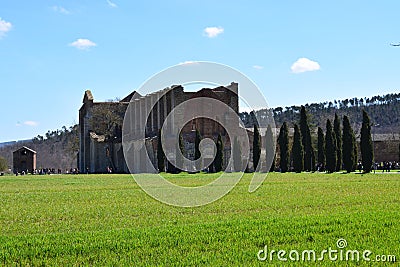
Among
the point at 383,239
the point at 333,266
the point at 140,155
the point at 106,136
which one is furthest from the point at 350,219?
the point at 106,136

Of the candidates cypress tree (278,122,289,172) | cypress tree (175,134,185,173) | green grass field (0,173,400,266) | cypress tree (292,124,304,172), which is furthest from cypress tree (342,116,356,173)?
green grass field (0,173,400,266)

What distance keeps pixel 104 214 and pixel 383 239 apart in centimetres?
862

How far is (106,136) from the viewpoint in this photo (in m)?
81.2

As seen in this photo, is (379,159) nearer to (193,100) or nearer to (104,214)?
(193,100)

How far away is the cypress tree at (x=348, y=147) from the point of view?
51903 mm

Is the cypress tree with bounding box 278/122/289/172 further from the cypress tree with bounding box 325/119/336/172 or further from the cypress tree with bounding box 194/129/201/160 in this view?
the cypress tree with bounding box 194/129/201/160

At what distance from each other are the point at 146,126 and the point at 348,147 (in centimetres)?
3414

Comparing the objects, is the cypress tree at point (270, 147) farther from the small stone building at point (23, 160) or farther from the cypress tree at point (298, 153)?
the small stone building at point (23, 160)

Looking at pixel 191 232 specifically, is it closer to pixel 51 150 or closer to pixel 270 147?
pixel 270 147

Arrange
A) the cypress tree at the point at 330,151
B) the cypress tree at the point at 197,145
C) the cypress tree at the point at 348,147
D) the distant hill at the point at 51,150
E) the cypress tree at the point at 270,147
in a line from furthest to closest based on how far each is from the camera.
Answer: the distant hill at the point at 51,150 < the cypress tree at the point at 197,145 < the cypress tree at the point at 270,147 < the cypress tree at the point at 330,151 < the cypress tree at the point at 348,147

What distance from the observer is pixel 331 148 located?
53656mm

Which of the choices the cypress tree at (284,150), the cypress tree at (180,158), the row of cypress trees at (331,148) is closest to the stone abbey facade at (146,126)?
the cypress tree at (180,158)

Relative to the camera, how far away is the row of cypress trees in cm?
5153

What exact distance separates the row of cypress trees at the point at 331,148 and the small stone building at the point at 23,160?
47.9 m
